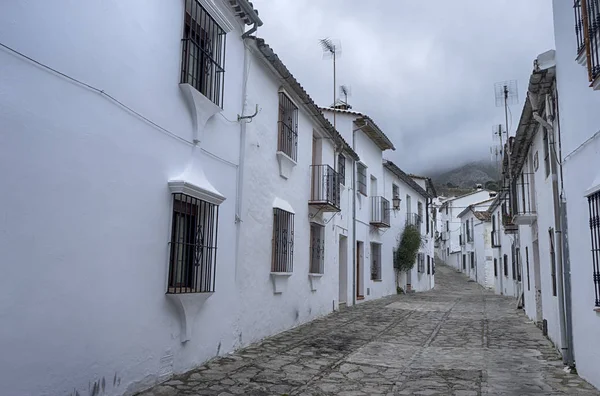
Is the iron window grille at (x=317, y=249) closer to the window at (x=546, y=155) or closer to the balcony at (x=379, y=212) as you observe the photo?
the window at (x=546, y=155)

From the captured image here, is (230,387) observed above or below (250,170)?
below

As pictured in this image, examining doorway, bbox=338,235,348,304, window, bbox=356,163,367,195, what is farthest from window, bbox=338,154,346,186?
doorway, bbox=338,235,348,304

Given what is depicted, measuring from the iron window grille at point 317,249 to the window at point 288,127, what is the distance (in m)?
2.23

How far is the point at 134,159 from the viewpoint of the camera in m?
5.27

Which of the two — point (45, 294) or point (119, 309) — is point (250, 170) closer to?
point (119, 309)

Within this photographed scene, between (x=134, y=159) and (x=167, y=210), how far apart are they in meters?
0.85

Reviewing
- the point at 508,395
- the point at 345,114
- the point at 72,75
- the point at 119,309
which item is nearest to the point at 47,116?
the point at 72,75

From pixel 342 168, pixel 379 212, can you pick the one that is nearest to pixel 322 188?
pixel 342 168

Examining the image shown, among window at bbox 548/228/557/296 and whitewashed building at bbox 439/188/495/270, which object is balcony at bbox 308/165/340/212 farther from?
whitewashed building at bbox 439/188/495/270

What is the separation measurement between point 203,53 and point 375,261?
1341cm

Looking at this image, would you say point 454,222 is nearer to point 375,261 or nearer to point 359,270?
point 375,261

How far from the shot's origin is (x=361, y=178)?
16.9m

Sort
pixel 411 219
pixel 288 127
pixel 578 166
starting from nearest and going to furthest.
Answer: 1. pixel 578 166
2. pixel 288 127
3. pixel 411 219

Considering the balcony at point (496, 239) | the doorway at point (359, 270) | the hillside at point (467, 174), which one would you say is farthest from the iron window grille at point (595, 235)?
the hillside at point (467, 174)
